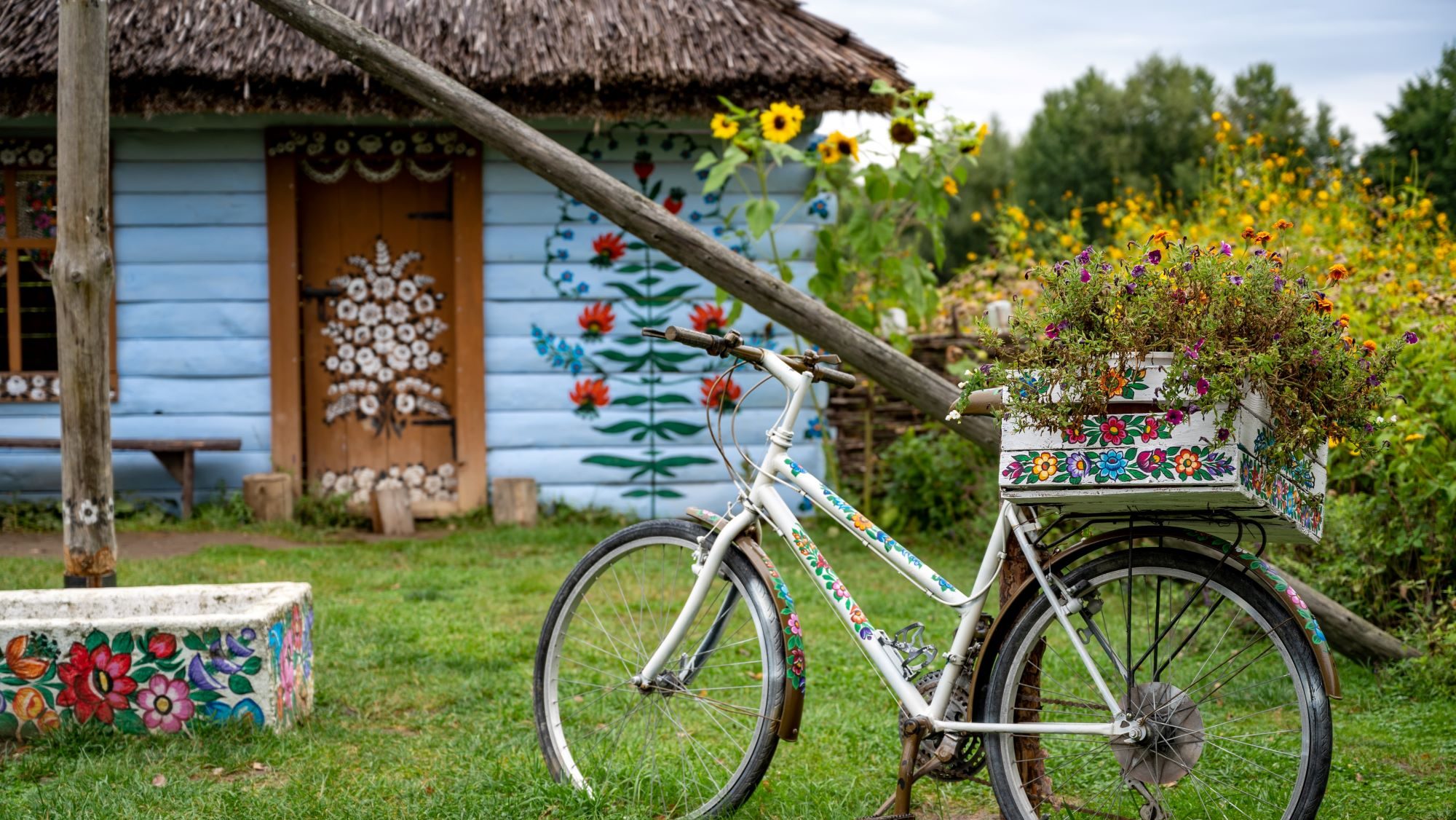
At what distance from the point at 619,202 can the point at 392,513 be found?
372cm

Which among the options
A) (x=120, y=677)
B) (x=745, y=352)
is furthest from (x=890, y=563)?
(x=120, y=677)

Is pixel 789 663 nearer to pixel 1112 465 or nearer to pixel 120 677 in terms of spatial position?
pixel 1112 465

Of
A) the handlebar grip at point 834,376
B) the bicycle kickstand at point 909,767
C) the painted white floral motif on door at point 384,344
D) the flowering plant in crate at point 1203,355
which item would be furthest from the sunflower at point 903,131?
the bicycle kickstand at point 909,767

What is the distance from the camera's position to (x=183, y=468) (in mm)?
6836

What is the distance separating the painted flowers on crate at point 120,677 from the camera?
124 inches

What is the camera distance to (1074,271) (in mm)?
2129

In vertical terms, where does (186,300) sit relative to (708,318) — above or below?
above

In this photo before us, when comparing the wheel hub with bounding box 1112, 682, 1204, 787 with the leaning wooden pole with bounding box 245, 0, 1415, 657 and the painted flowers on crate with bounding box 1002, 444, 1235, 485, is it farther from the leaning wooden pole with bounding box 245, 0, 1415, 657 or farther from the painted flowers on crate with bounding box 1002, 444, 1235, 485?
the leaning wooden pole with bounding box 245, 0, 1415, 657

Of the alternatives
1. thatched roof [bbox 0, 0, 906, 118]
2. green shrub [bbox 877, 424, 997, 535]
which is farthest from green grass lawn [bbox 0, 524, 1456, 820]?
thatched roof [bbox 0, 0, 906, 118]

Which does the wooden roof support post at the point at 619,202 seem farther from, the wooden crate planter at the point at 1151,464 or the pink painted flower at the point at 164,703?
the pink painted flower at the point at 164,703

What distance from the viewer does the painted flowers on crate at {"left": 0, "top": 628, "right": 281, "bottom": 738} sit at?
315 cm

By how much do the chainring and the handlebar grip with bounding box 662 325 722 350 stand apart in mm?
835

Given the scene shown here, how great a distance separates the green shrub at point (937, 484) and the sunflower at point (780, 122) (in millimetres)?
1847

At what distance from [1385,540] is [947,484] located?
8.83ft
